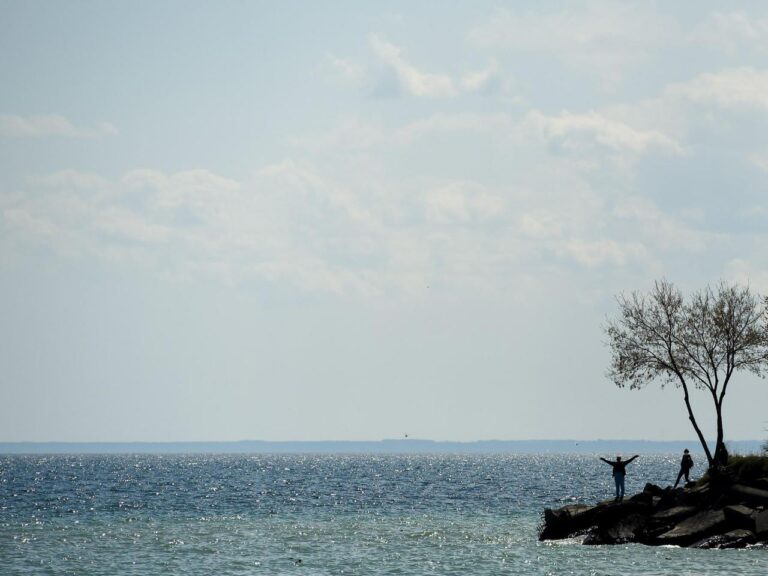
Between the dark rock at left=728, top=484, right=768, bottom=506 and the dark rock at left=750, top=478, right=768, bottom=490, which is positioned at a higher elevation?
the dark rock at left=750, top=478, right=768, bottom=490

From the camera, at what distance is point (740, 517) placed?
155 feet

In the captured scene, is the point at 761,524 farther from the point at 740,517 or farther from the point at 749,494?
the point at 749,494

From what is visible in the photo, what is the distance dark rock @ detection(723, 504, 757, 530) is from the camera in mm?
46688

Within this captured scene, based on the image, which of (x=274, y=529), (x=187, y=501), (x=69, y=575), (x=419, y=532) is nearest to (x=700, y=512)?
(x=419, y=532)

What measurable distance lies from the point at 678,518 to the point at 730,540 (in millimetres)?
3749

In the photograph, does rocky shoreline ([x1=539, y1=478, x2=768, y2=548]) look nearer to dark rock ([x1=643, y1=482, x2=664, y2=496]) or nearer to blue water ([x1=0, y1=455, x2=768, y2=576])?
dark rock ([x1=643, y1=482, x2=664, y2=496])

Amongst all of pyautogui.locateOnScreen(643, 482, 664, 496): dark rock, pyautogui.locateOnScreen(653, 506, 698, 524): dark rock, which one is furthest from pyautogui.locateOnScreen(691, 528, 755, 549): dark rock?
pyautogui.locateOnScreen(643, 482, 664, 496): dark rock

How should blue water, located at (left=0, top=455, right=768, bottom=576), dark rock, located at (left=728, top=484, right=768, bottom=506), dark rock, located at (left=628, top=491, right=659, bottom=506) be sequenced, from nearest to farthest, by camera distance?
blue water, located at (left=0, top=455, right=768, bottom=576) → dark rock, located at (left=728, top=484, right=768, bottom=506) → dark rock, located at (left=628, top=491, right=659, bottom=506)

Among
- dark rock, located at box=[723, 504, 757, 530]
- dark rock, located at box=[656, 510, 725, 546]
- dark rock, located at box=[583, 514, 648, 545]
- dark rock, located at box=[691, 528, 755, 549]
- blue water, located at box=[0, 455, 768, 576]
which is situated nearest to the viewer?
blue water, located at box=[0, 455, 768, 576]

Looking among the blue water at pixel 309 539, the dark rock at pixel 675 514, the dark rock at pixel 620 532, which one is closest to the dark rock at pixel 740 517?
the blue water at pixel 309 539

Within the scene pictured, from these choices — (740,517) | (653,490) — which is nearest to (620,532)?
(653,490)

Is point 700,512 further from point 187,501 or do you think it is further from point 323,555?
point 187,501

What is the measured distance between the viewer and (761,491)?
161 feet

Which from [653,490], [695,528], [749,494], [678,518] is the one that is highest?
[749,494]
